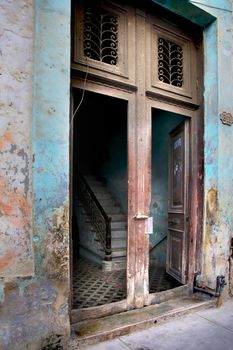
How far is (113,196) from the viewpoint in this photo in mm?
7516

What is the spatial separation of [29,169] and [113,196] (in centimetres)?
541

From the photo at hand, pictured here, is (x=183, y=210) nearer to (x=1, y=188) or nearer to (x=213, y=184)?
(x=213, y=184)

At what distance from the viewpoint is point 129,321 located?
2740 mm

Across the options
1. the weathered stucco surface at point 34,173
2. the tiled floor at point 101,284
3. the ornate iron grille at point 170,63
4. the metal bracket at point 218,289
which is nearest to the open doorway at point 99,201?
the tiled floor at point 101,284

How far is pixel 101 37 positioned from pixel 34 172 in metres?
1.76

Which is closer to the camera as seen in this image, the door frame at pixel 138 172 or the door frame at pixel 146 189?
the door frame at pixel 146 189

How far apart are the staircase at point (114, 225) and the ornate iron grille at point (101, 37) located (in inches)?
143

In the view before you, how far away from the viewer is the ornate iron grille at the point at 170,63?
11.4 ft

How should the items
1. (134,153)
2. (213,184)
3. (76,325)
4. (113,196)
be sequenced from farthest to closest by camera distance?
(113,196) → (213,184) → (134,153) → (76,325)

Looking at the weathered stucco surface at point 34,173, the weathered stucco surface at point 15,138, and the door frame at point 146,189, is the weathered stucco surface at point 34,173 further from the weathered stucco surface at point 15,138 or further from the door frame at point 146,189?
the door frame at point 146,189

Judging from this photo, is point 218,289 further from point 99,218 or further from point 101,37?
point 101,37

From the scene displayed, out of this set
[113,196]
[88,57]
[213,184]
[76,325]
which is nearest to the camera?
[76,325]

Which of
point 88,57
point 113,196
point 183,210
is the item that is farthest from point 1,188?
point 113,196

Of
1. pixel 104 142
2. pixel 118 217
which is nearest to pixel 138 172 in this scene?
pixel 118 217
